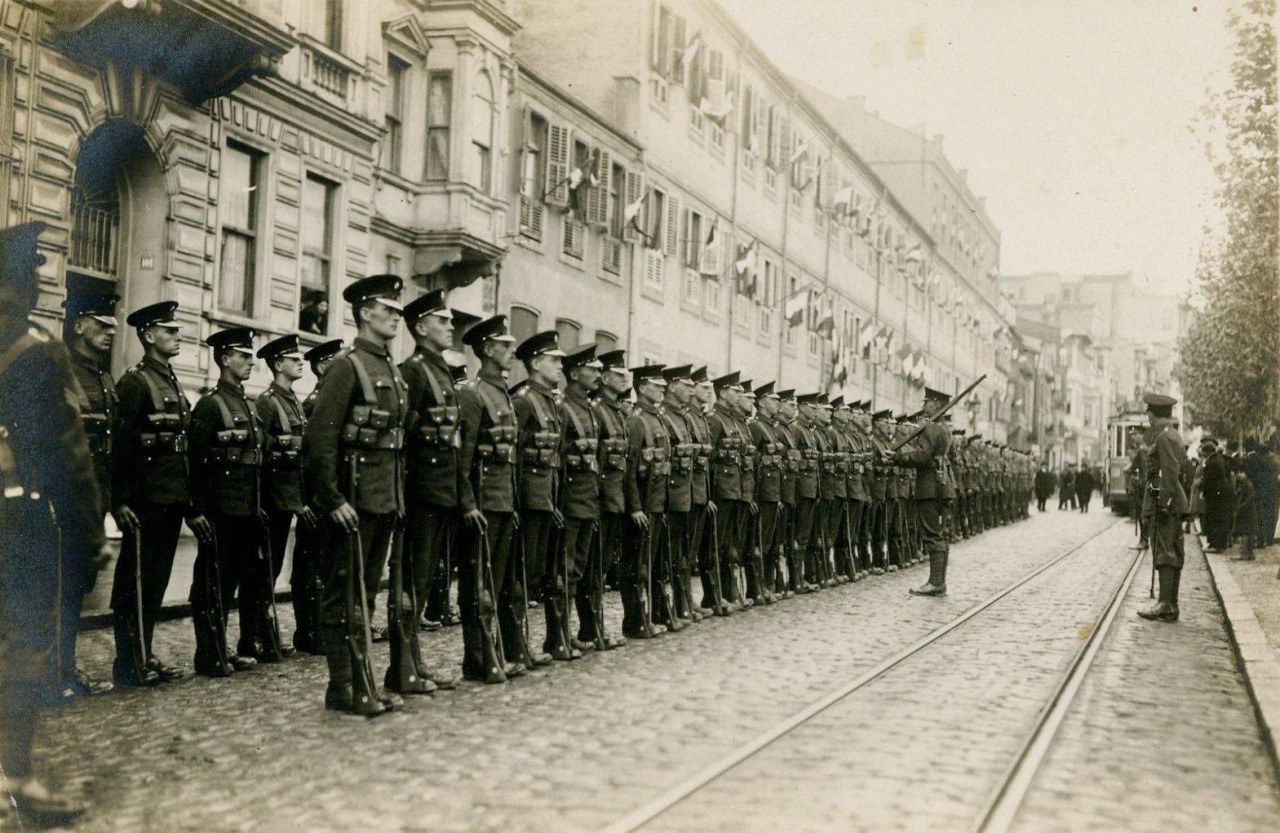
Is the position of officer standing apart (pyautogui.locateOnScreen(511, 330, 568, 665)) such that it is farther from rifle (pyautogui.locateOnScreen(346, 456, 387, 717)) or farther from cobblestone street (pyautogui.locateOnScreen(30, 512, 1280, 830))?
rifle (pyautogui.locateOnScreen(346, 456, 387, 717))

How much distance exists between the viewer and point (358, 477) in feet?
26.7

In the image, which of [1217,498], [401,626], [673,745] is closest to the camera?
[673,745]

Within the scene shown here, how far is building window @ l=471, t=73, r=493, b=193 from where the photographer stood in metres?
24.1

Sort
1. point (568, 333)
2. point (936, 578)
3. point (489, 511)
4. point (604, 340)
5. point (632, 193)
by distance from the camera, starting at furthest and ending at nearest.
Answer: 1. point (632, 193)
2. point (604, 340)
3. point (568, 333)
4. point (936, 578)
5. point (489, 511)

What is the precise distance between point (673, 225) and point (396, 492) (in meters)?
26.7

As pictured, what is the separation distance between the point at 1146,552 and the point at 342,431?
887 inches

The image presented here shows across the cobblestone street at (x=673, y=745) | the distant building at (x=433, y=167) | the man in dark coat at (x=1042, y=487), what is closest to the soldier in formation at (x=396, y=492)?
the cobblestone street at (x=673, y=745)

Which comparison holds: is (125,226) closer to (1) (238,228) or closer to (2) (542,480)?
(1) (238,228)

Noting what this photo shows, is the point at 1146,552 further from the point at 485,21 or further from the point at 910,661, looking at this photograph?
the point at 910,661

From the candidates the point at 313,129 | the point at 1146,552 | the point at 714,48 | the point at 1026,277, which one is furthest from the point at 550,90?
the point at 1026,277

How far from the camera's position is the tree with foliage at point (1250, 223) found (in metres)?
20.2

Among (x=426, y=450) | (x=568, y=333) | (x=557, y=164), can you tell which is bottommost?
(x=426, y=450)

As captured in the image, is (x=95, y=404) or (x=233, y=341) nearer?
(x=233, y=341)

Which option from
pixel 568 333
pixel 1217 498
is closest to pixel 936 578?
pixel 1217 498
